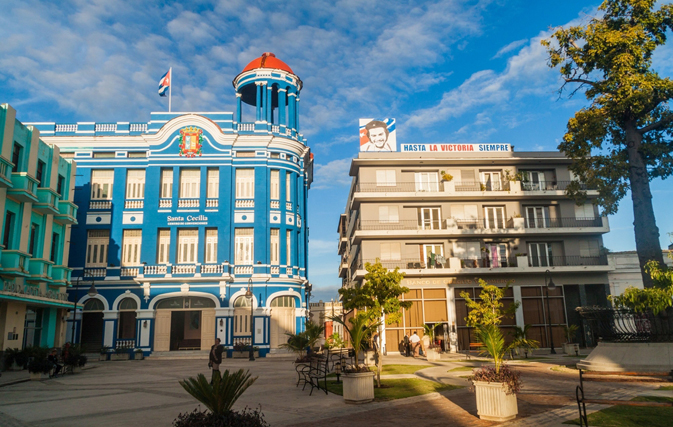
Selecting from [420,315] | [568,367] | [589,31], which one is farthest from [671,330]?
[420,315]

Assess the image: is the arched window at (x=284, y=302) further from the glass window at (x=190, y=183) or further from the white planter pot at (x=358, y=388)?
the white planter pot at (x=358, y=388)

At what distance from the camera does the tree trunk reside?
58.1 feet

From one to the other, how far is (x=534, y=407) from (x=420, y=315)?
24573 millimetres

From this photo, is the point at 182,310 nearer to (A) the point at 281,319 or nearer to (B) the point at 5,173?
(A) the point at 281,319

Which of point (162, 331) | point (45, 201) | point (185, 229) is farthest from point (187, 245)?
point (45, 201)

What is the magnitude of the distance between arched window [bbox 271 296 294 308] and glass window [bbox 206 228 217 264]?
5.40m

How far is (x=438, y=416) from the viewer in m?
10.1

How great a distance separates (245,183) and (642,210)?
88.3ft

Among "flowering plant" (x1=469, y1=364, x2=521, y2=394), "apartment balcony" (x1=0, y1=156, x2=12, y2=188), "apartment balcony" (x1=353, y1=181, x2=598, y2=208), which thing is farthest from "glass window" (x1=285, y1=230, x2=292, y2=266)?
"flowering plant" (x1=469, y1=364, x2=521, y2=394)

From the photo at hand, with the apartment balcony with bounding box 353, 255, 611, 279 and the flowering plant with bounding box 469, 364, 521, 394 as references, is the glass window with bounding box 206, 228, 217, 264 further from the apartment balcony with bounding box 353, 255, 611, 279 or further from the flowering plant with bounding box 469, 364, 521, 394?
the flowering plant with bounding box 469, 364, 521, 394

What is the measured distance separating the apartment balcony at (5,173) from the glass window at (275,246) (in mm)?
17564

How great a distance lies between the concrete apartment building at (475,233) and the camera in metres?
35.5

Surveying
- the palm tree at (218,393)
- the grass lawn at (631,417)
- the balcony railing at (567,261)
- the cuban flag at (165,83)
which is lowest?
the grass lawn at (631,417)

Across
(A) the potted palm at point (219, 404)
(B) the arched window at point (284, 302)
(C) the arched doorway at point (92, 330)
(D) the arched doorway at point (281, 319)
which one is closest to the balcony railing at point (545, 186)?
(B) the arched window at point (284, 302)
